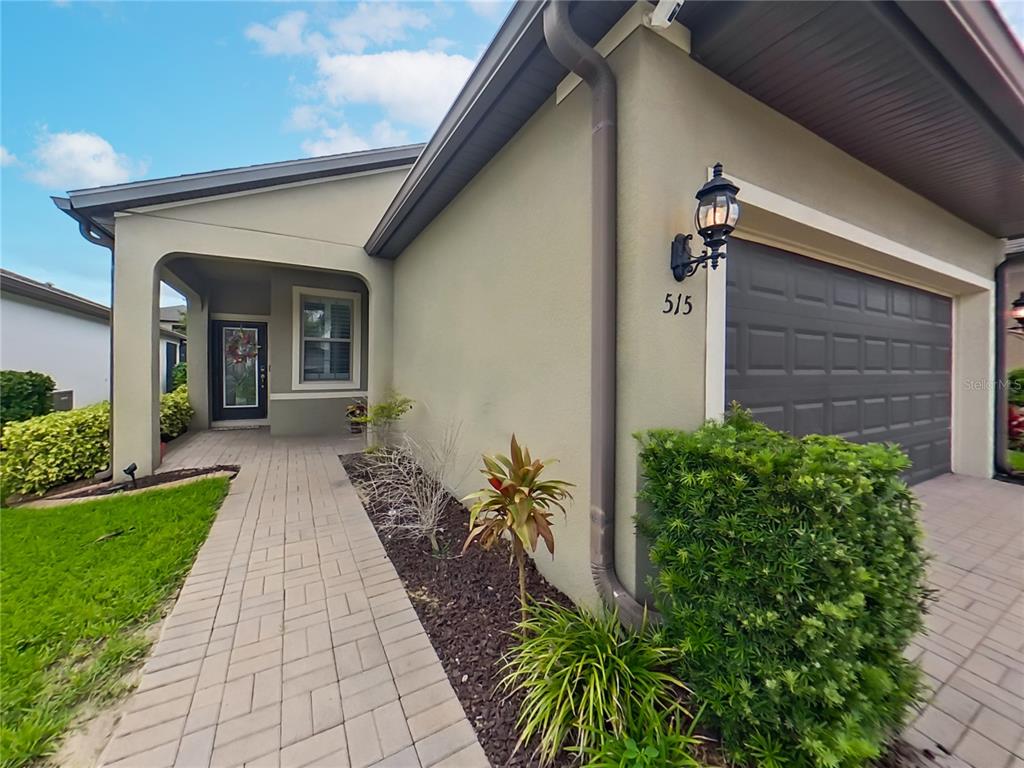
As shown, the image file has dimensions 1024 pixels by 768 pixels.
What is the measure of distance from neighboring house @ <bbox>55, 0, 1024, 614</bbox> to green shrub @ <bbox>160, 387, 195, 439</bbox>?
7.47 ft

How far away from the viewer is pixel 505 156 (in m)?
3.29

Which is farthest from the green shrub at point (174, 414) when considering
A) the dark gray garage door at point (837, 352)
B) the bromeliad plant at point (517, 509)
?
the dark gray garage door at point (837, 352)

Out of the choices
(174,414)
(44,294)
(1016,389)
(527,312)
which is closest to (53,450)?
(174,414)

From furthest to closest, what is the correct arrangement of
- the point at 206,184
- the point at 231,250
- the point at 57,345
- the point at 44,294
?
the point at 57,345 < the point at 44,294 < the point at 231,250 < the point at 206,184

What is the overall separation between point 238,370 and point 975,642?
38.9ft

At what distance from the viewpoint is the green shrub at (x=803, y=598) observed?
1339 mm

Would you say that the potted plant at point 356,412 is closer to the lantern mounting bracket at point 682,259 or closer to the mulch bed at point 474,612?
the mulch bed at point 474,612

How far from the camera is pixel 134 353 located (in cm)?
496

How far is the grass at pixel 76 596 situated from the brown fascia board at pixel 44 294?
7755mm

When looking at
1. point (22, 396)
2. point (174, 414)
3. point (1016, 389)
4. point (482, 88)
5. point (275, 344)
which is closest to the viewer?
point (482, 88)

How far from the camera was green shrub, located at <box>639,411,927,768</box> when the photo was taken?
134cm

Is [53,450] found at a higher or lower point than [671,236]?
lower

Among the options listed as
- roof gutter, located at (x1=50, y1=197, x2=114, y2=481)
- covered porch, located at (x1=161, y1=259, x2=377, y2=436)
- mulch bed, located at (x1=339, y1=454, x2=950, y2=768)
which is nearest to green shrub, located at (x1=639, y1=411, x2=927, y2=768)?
mulch bed, located at (x1=339, y1=454, x2=950, y2=768)

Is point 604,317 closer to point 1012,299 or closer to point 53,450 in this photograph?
point 53,450
